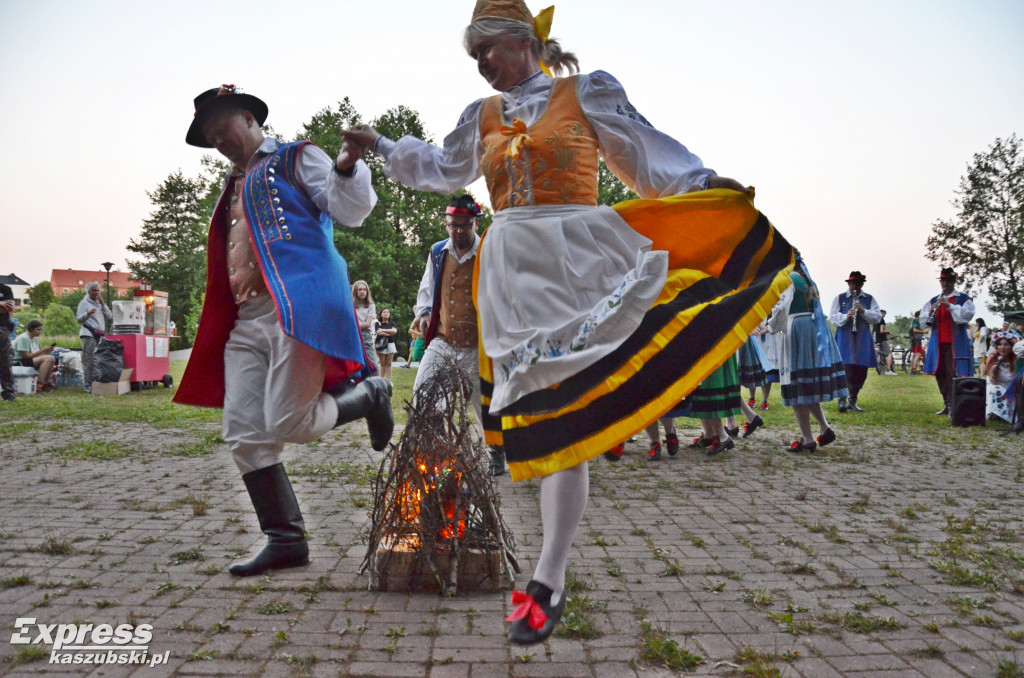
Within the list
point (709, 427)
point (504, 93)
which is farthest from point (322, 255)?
point (709, 427)

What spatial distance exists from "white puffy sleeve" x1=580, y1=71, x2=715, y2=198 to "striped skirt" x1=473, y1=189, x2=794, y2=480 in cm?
8

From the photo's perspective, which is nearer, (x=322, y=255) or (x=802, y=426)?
(x=322, y=255)

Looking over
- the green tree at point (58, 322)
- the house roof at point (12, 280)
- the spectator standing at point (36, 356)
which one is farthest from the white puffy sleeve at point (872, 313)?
the house roof at point (12, 280)

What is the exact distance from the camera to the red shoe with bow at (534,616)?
2.39 meters

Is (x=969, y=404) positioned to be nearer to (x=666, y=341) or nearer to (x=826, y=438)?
(x=826, y=438)

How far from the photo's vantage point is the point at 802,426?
26.0ft

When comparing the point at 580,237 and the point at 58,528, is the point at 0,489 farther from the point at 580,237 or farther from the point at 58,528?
the point at 580,237

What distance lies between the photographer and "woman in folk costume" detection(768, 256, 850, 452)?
7.64 m

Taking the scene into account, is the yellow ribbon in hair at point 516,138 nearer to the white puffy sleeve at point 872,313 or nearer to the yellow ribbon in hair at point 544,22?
the yellow ribbon in hair at point 544,22

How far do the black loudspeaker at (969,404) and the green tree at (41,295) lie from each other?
13733cm

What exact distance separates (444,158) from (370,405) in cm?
154

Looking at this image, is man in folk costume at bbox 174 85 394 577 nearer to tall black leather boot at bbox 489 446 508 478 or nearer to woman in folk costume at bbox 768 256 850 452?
tall black leather boot at bbox 489 446 508 478

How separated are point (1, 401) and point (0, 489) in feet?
29.6

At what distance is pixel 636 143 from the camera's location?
292 cm
